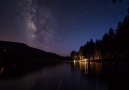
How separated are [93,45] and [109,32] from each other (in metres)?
31.4

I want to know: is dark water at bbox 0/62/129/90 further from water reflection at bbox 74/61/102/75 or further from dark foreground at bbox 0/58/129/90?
water reflection at bbox 74/61/102/75

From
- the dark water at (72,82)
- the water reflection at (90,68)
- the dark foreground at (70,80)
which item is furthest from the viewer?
the water reflection at (90,68)

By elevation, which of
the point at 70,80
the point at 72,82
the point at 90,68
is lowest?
the point at 72,82

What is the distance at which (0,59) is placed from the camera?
10400cm

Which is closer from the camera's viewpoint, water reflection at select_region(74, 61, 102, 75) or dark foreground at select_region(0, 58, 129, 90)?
dark foreground at select_region(0, 58, 129, 90)

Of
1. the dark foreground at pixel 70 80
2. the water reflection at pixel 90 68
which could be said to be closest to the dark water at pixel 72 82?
the dark foreground at pixel 70 80

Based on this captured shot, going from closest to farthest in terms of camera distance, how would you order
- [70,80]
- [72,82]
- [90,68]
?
[72,82], [70,80], [90,68]

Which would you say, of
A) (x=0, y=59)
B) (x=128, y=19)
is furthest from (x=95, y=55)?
(x=128, y=19)

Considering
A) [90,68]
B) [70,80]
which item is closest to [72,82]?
[70,80]

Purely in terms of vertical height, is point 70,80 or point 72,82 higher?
point 70,80

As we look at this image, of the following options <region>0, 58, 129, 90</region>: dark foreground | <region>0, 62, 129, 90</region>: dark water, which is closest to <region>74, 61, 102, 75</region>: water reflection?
<region>0, 58, 129, 90</region>: dark foreground

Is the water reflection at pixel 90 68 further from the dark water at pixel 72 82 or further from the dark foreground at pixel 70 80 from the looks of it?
the dark water at pixel 72 82

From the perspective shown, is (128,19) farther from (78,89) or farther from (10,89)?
(10,89)

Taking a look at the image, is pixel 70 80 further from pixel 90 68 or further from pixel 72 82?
pixel 90 68
